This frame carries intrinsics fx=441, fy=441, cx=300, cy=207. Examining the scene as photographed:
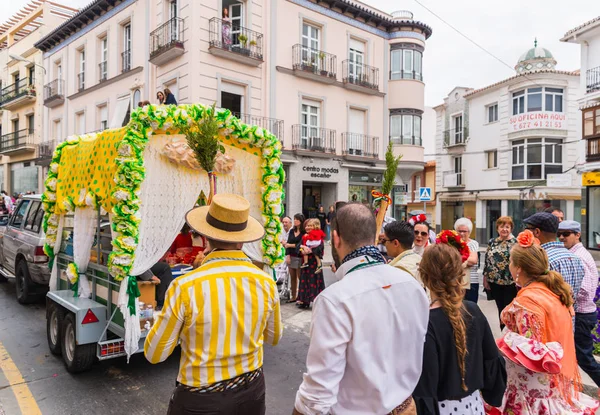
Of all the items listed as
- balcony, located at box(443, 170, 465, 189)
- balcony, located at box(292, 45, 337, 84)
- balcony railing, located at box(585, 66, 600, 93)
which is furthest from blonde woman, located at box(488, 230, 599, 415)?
balcony, located at box(443, 170, 465, 189)

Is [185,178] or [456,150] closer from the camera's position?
[185,178]

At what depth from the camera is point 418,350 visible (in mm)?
2129

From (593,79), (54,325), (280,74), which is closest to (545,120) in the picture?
(593,79)

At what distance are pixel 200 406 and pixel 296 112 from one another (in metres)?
16.7

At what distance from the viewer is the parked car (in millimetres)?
7559

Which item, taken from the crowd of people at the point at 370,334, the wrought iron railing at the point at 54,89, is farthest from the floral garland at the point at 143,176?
the wrought iron railing at the point at 54,89

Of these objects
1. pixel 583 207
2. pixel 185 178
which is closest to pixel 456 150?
pixel 583 207

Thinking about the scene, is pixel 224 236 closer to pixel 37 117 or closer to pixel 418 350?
pixel 418 350

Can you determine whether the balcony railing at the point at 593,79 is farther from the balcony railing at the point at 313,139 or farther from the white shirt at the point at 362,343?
the white shirt at the point at 362,343

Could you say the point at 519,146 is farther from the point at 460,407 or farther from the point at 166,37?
the point at 460,407

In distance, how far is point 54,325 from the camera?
562 cm

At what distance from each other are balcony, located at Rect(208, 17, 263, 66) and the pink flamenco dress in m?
14.5

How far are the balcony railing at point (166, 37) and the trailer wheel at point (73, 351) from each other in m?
12.4

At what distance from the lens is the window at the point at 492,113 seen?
90.3 feet
